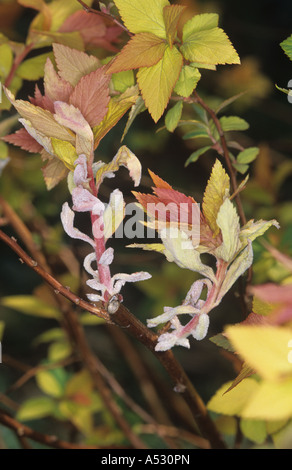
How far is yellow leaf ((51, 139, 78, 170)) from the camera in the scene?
297mm

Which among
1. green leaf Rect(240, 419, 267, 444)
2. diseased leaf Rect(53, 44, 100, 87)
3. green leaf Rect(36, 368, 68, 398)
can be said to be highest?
diseased leaf Rect(53, 44, 100, 87)

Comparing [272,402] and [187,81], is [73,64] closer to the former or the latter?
[187,81]

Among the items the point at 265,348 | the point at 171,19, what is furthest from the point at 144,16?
the point at 265,348

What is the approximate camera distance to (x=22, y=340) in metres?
0.89

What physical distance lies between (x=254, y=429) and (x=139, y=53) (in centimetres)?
31

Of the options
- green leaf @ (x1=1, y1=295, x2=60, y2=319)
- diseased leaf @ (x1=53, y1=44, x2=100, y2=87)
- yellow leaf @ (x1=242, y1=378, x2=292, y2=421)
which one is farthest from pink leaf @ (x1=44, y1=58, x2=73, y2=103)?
green leaf @ (x1=1, y1=295, x2=60, y2=319)

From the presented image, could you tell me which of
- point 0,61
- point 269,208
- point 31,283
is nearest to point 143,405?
point 31,283

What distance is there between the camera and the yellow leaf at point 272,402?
177 millimetres

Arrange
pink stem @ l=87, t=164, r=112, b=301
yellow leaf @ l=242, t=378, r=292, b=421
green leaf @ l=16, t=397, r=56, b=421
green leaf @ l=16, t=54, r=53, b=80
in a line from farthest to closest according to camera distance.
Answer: green leaf @ l=16, t=397, r=56, b=421
green leaf @ l=16, t=54, r=53, b=80
pink stem @ l=87, t=164, r=112, b=301
yellow leaf @ l=242, t=378, r=292, b=421

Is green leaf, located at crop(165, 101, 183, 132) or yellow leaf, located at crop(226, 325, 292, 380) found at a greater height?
green leaf, located at crop(165, 101, 183, 132)

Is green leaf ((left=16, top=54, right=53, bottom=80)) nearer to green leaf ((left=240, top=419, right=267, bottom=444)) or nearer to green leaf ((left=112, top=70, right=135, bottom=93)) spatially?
green leaf ((left=112, top=70, right=135, bottom=93))

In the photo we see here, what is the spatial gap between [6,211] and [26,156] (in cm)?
32

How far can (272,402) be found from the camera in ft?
0.59
